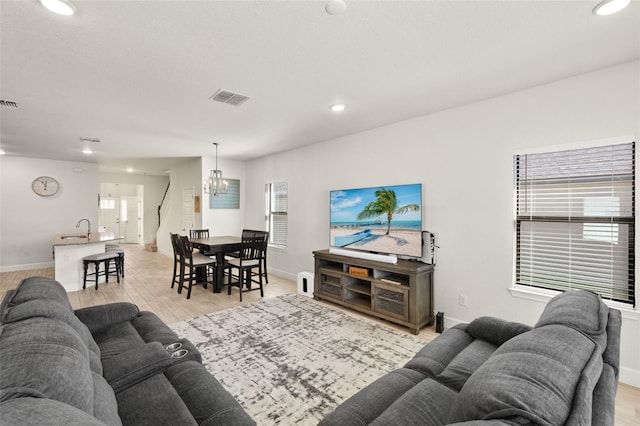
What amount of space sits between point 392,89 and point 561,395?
8.90ft

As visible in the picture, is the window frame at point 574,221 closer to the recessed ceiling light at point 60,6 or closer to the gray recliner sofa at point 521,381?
the gray recliner sofa at point 521,381

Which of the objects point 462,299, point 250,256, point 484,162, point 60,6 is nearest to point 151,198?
point 250,256

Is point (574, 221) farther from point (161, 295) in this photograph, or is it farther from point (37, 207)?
point (37, 207)

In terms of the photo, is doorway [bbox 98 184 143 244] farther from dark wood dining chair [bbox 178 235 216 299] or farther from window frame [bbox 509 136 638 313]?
window frame [bbox 509 136 638 313]

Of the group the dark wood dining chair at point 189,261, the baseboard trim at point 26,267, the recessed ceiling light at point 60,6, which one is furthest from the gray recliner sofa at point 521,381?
the baseboard trim at point 26,267

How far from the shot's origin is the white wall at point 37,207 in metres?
6.36

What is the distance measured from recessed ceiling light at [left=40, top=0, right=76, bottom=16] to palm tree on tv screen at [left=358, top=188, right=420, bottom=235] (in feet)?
11.0

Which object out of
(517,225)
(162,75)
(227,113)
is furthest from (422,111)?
A: (162,75)

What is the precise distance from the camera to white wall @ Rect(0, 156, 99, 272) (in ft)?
20.9

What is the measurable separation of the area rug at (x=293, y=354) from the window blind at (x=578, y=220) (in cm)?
148

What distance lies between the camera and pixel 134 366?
1.48m

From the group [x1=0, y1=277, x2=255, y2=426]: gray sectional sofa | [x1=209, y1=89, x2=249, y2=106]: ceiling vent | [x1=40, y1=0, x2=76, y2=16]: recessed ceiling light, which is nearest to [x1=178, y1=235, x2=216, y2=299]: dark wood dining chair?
[x1=209, y1=89, x2=249, y2=106]: ceiling vent

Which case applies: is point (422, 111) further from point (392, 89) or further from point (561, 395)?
point (561, 395)

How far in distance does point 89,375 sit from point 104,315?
1.28m
